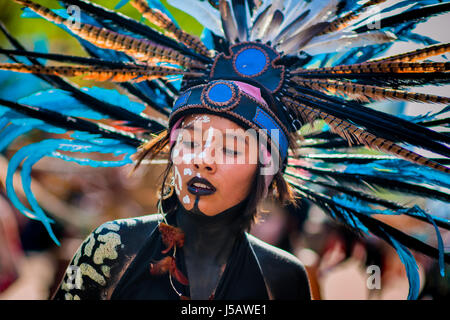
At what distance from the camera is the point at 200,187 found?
1380 millimetres

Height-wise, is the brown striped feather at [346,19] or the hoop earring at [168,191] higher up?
the brown striped feather at [346,19]

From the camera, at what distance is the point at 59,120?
5.44 feet

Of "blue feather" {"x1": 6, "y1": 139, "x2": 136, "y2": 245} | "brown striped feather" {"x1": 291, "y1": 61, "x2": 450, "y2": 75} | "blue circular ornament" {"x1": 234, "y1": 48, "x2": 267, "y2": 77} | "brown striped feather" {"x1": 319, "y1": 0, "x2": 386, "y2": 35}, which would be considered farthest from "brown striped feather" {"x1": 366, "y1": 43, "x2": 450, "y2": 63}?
"blue feather" {"x1": 6, "y1": 139, "x2": 136, "y2": 245}

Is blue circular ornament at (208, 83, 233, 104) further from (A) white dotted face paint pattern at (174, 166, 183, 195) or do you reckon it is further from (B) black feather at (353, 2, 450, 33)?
(B) black feather at (353, 2, 450, 33)

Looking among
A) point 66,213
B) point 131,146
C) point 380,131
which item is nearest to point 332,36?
point 380,131

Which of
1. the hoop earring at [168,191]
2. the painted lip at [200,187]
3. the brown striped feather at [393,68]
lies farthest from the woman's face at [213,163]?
the brown striped feather at [393,68]

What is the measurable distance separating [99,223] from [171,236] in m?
1.21

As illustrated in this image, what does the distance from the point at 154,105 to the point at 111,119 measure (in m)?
0.24

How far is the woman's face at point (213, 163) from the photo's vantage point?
53.5 inches

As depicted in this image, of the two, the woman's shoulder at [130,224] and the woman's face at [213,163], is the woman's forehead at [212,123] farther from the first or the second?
the woman's shoulder at [130,224]

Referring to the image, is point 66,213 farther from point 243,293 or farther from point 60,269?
point 243,293

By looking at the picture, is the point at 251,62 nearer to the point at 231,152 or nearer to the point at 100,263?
the point at 231,152

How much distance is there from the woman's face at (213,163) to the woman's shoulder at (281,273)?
35 centimetres

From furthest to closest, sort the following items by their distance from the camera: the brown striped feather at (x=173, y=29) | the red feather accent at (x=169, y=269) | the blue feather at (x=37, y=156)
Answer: the blue feather at (x=37, y=156)
the brown striped feather at (x=173, y=29)
the red feather accent at (x=169, y=269)
